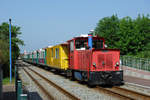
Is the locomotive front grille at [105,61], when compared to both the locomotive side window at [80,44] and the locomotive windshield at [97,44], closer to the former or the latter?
the locomotive windshield at [97,44]

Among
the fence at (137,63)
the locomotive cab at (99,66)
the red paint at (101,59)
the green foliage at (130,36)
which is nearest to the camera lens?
the locomotive cab at (99,66)

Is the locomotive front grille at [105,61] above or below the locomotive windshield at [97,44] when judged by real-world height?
below

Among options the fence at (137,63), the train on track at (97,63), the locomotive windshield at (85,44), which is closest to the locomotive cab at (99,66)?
the train on track at (97,63)

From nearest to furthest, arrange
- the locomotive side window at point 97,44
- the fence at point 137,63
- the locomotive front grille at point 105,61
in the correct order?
1. the locomotive front grille at point 105,61
2. the locomotive side window at point 97,44
3. the fence at point 137,63

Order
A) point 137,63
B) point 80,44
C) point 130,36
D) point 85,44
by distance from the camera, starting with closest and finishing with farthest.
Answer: point 85,44, point 80,44, point 137,63, point 130,36

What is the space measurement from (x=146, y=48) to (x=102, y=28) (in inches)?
466

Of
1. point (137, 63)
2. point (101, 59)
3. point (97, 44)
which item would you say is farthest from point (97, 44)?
point (137, 63)

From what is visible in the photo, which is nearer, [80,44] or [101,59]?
[101,59]

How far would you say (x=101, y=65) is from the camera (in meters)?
12.4

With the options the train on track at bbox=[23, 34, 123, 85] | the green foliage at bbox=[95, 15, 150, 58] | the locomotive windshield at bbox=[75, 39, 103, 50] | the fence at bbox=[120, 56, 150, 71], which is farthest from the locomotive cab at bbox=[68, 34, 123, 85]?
the green foliage at bbox=[95, 15, 150, 58]

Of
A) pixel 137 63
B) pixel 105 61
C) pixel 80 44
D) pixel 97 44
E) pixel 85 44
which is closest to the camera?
pixel 105 61

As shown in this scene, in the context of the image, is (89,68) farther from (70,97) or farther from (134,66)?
(134,66)

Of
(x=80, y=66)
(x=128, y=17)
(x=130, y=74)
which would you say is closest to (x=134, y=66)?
(x=130, y=74)

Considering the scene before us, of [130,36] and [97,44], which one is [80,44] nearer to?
[97,44]
